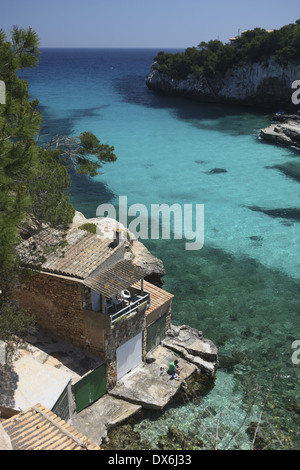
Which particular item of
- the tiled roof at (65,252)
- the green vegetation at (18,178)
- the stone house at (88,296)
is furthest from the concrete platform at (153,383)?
the tiled roof at (65,252)

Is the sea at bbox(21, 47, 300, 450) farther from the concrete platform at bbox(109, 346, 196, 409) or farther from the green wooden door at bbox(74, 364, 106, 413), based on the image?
the green wooden door at bbox(74, 364, 106, 413)

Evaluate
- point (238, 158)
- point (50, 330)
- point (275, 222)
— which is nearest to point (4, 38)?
point (50, 330)

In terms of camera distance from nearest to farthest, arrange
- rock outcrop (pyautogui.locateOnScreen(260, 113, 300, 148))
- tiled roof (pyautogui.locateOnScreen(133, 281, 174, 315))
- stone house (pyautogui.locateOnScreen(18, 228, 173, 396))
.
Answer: stone house (pyautogui.locateOnScreen(18, 228, 173, 396)) → tiled roof (pyautogui.locateOnScreen(133, 281, 174, 315)) → rock outcrop (pyautogui.locateOnScreen(260, 113, 300, 148))

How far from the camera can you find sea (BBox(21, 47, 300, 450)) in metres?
18.6

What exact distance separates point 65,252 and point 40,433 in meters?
8.00

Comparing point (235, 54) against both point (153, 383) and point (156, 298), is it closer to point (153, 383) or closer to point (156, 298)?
point (156, 298)

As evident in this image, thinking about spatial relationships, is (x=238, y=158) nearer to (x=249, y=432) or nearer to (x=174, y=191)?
(x=174, y=191)

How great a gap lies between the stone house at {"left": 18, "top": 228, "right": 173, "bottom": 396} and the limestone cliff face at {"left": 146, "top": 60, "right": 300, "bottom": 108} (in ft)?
243

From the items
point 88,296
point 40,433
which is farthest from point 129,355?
point 40,433

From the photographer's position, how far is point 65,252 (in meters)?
19.2

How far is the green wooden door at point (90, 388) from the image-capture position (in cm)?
1756

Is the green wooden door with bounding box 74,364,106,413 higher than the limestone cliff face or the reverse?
the reverse

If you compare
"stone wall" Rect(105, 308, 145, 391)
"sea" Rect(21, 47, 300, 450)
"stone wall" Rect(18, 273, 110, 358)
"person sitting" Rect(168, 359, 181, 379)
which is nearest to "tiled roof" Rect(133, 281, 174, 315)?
"stone wall" Rect(105, 308, 145, 391)

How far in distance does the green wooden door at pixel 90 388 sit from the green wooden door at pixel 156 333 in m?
3.69
